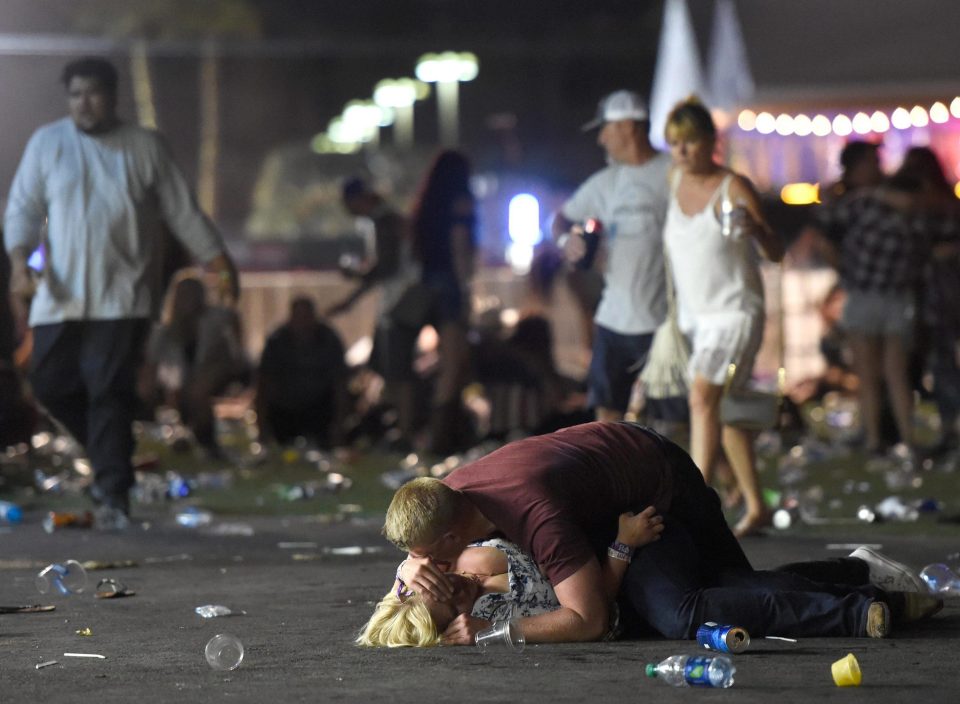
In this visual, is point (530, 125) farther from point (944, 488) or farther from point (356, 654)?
point (356, 654)

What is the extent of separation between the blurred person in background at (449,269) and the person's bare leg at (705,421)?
5.05 metres

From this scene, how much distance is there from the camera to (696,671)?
15.3ft

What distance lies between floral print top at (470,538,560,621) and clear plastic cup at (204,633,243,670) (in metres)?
0.70

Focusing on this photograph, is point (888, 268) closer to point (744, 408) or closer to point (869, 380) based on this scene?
point (869, 380)

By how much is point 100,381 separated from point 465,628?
413 cm

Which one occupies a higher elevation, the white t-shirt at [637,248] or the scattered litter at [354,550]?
the white t-shirt at [637,248]

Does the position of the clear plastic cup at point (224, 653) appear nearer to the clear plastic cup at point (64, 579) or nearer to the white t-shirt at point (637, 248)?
the clear plastic cup at point (64, 579)

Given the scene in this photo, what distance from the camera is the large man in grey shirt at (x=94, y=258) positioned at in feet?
29.3

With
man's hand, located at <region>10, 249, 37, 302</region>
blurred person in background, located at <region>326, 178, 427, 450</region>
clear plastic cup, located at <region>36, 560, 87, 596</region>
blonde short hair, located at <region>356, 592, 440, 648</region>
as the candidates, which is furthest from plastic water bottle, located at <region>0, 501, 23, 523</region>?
blonde short hair, located at <region>356, 592, 440, 648</region>

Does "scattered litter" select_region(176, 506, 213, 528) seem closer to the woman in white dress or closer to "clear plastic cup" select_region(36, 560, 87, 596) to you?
"clear plastic cup" select_region(36, 560, 87, 596)

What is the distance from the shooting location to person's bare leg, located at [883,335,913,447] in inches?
463

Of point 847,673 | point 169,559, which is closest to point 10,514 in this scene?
point 169,559

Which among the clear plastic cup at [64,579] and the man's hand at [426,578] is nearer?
the man's hand at [426,578]

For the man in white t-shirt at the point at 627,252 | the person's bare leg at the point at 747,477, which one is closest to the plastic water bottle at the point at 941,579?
the person's bare leg at the point at 747,477
